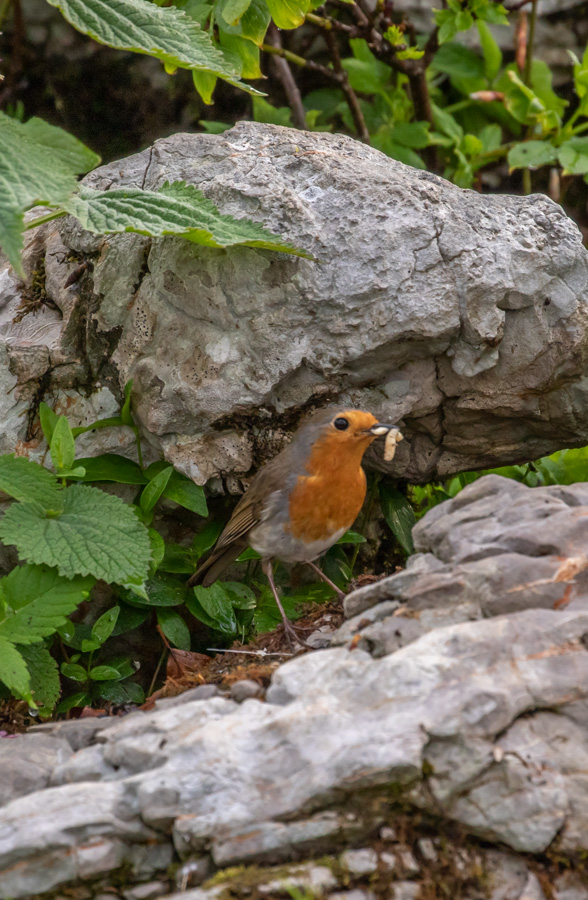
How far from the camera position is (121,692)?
13.1 feet

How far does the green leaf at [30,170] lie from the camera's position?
9.41ft

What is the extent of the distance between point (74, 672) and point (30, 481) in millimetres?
893

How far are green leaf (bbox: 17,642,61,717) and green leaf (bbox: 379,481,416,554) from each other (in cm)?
185

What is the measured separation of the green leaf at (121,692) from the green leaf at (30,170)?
2.03 m

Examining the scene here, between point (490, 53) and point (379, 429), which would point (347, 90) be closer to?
point (490, 53)

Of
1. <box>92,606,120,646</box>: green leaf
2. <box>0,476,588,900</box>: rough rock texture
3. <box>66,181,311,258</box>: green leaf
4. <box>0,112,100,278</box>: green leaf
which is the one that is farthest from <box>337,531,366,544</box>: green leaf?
<box>0,112,100,278</box>: green leaf

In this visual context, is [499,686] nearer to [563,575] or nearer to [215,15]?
[563,575]

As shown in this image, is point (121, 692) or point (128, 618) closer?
point (121, 692)

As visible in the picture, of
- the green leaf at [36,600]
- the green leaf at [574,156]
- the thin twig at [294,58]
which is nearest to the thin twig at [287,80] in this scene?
the thin twig at [294,58]

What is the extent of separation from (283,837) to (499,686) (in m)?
0.73

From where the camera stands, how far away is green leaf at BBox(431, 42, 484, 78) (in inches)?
264

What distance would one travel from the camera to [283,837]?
7.54 ft

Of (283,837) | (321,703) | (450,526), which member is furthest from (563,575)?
(283,837)

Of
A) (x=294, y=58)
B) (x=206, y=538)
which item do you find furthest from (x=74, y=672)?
(x=294, y=58)
